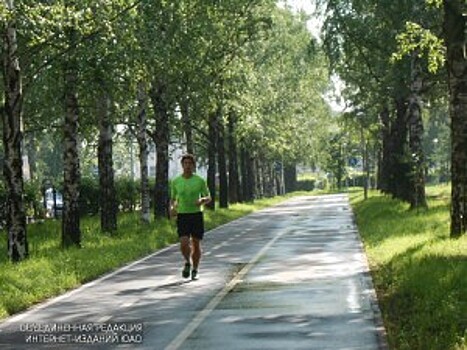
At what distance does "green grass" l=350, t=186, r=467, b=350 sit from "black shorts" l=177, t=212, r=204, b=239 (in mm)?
3057

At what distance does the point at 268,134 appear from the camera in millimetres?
54469

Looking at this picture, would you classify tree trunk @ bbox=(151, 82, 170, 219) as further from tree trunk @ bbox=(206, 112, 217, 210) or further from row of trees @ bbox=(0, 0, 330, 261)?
tree trunk @ bbox=(206, 112, 217, 210)

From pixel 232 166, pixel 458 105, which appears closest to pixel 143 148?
pixel 458 105

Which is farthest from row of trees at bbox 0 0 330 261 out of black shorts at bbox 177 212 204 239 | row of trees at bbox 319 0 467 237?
black shorts at bbox 177 212 204 239

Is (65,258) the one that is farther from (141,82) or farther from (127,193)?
(127,193)

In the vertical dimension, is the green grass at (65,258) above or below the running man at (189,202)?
below

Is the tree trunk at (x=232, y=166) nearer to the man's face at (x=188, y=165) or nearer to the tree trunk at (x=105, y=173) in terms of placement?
the tree trunk at (x=105, y=173)

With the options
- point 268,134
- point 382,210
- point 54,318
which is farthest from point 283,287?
point 268,134

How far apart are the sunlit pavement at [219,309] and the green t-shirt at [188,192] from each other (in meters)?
1.28

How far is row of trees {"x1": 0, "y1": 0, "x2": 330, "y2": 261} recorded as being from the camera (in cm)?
1511

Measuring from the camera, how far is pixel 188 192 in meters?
13.1

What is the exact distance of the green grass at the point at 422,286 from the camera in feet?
26.2

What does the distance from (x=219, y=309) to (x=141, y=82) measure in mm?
16799

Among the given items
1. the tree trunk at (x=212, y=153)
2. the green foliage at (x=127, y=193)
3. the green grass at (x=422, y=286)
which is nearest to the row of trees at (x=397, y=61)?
the green grass at (x=422, y=286)
